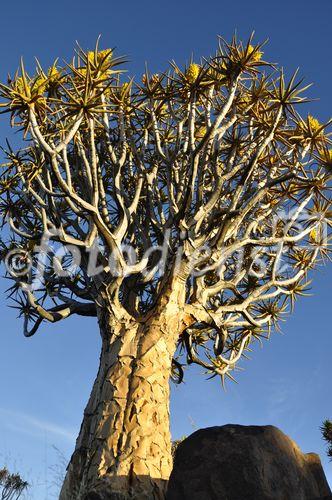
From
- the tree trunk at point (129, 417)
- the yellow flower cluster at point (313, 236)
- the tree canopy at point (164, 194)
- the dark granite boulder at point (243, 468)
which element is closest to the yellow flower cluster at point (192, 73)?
the tree canopy at point (164, 194)

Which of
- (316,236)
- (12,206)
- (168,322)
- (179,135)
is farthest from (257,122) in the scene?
(12,206)

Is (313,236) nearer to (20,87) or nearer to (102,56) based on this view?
(102,56)

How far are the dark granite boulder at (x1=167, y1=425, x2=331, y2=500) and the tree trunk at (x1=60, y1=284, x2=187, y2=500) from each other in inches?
33.5

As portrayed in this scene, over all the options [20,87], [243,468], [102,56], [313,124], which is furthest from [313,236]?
[243,468]

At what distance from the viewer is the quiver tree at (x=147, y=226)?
7.06 m

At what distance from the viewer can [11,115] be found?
8.15 m

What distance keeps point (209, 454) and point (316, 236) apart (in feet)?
21.6

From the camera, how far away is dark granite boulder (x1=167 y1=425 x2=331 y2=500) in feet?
17.5

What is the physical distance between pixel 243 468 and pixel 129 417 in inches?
73.4

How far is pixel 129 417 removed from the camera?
6.84 m

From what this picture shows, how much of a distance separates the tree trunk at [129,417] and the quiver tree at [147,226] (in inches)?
0.7

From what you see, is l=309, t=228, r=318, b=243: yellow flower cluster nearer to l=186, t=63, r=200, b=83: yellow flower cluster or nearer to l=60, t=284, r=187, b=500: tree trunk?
l=186, t=63, r=200, b=83: yellow flower cluster

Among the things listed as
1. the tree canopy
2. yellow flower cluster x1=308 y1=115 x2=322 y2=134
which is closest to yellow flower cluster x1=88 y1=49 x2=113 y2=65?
the tree canopy

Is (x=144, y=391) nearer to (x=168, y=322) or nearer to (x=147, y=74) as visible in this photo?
(x=168, y=322)
